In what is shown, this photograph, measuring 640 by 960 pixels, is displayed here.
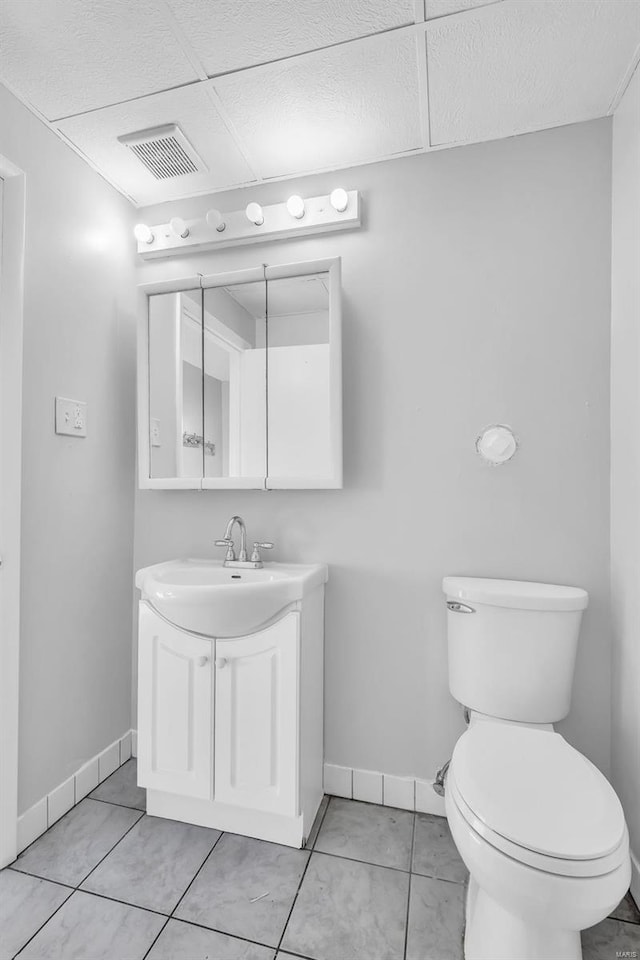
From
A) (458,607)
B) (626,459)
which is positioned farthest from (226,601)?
(626,459)

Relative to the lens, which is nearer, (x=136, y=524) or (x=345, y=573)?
(x=345, y=573)

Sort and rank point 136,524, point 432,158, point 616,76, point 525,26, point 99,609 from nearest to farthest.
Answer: point 525,26
point 616,76
point 432,158
point 99,609
point 136,524

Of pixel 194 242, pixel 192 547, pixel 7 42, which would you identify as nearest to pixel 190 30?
pixel 7 42

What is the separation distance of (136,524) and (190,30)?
5.12 ft

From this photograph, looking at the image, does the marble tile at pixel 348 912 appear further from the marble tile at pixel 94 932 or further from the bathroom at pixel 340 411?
the marble tile at pixel 94 932

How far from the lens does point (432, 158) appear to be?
164 centimetres

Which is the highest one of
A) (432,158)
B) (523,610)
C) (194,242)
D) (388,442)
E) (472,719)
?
(432,158)

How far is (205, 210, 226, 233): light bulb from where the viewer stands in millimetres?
1746

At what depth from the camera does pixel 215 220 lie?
69.0 inches

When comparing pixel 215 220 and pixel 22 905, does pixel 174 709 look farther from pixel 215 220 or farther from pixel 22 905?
pixel 215 220

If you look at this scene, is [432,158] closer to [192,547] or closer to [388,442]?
[388,442]

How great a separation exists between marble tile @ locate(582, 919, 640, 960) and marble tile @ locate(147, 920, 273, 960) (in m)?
0.75

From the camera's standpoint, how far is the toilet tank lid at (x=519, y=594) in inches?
52.5

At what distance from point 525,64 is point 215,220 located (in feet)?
3.46
